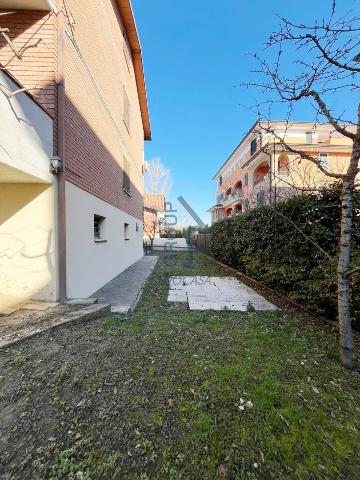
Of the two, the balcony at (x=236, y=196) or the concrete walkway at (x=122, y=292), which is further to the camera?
the balcony at (x=236, y=196)

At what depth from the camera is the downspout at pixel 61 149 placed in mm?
3828

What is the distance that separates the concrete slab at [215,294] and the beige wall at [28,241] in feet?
8.87

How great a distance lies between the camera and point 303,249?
4.39 m

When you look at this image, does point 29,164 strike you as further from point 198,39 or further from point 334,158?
point 334,158

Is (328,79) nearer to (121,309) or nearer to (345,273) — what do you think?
(345,273)

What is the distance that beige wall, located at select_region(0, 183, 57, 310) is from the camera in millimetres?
3865

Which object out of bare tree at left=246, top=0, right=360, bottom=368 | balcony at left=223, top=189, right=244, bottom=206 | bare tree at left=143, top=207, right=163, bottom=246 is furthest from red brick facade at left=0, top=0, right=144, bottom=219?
balcony at left=223, top=189, right=244, bottom=206

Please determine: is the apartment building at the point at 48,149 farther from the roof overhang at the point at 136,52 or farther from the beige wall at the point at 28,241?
the roof overhang at the point at 136,52

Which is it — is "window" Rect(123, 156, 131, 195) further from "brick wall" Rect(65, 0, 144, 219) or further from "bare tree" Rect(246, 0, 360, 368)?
"bare tree" Rect(246, 0, 360, 368)

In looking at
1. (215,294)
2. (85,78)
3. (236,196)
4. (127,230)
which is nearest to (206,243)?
(127,230)

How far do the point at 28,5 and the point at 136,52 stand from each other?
9.19 m

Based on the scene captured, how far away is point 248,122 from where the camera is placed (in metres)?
3.22

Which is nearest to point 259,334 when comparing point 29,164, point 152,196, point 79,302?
point 79,302

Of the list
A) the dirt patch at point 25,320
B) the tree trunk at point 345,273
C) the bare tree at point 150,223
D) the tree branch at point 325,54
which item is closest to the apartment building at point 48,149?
the dirt patch at point 25,320
